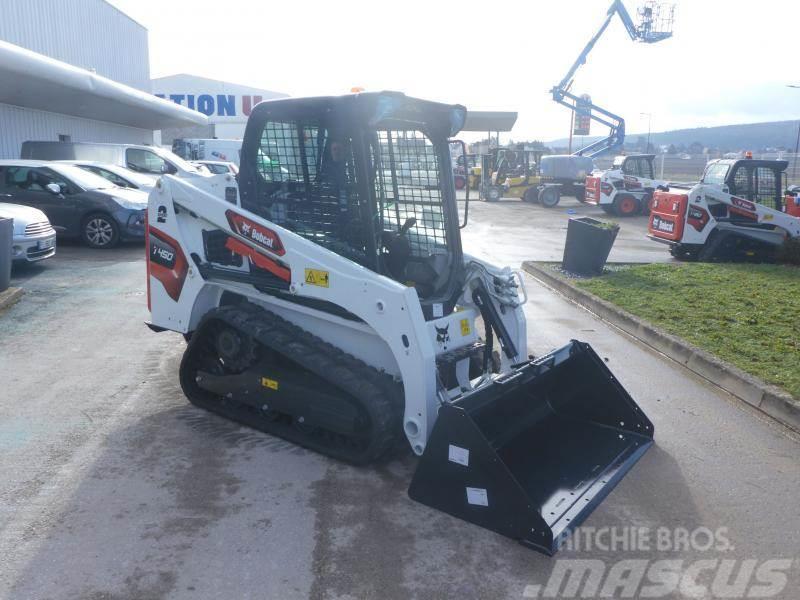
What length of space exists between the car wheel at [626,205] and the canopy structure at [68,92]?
17673 mm

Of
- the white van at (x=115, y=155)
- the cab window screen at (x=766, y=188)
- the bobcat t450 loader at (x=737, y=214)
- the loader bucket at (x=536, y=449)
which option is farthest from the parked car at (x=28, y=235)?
the cab window screen at (x=766, y=188)

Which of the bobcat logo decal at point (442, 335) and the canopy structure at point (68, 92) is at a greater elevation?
the canopy structure at point (68, 92)

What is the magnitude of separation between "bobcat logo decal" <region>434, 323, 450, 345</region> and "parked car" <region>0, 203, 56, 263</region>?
26.6ft

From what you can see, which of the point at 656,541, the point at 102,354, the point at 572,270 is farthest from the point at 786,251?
the point at 102,354

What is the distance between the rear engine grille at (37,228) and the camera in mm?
10805

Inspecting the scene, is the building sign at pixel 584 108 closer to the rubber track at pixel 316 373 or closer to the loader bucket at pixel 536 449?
the loader bucket at pixel 536 449

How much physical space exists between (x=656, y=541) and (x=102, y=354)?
18.6ft

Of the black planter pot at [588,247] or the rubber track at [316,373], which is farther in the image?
the black planter pot at [588,247]

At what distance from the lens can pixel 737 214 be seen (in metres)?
13.9

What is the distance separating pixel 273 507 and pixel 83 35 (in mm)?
26715

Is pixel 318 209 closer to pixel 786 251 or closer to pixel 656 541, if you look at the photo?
pixel 656 541

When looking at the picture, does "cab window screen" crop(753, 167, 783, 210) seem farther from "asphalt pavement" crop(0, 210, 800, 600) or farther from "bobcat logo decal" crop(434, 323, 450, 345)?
"bobcat logo decal" crop(434, 323, 450, 345)

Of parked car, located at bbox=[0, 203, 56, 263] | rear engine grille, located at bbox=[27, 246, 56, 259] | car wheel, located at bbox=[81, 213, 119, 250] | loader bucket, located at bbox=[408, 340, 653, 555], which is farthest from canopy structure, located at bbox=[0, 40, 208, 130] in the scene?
loader bucket, located at bbox=[408, 340, 653, 555]

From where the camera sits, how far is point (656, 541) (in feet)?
13.3
